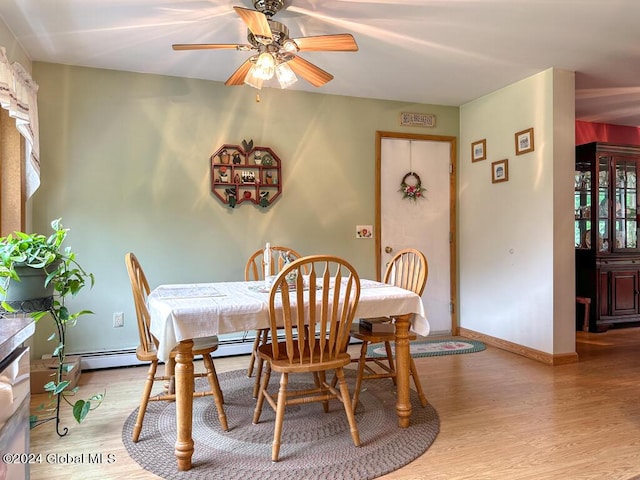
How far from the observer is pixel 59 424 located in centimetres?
236

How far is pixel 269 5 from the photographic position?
92.8 inches

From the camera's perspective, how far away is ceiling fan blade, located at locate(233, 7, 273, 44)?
190cm

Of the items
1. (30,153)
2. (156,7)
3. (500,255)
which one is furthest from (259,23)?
(500,255)

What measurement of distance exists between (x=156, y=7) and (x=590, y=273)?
4.80 metres

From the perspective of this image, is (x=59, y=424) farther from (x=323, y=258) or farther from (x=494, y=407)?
(x=494, y=407)

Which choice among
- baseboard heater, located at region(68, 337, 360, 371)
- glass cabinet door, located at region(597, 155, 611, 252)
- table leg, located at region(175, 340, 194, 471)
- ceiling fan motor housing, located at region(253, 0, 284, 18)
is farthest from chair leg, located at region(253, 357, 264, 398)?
glass cabinet door, located at region(597, 155, 611, 252)

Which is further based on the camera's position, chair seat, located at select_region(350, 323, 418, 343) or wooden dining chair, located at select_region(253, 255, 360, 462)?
chair seat, located at select_region(350, 323, 418, 343)

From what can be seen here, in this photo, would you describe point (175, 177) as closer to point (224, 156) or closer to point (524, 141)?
point (224, 156)

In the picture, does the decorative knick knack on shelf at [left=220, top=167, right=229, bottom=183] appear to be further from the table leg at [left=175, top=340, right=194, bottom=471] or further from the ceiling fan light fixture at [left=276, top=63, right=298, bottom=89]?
the table leg at [left=175, top=340, right=194, bottom=471]

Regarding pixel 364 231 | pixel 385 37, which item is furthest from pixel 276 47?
pixel 364 231

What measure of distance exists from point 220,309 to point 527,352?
289 cm

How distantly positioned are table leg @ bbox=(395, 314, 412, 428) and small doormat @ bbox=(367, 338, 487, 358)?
1328 millimetres

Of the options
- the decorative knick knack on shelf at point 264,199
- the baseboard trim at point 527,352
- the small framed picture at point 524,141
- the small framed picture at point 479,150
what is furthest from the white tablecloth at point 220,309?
the small framed picture at point 479,150

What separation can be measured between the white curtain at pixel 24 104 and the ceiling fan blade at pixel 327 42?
63.1 inches
